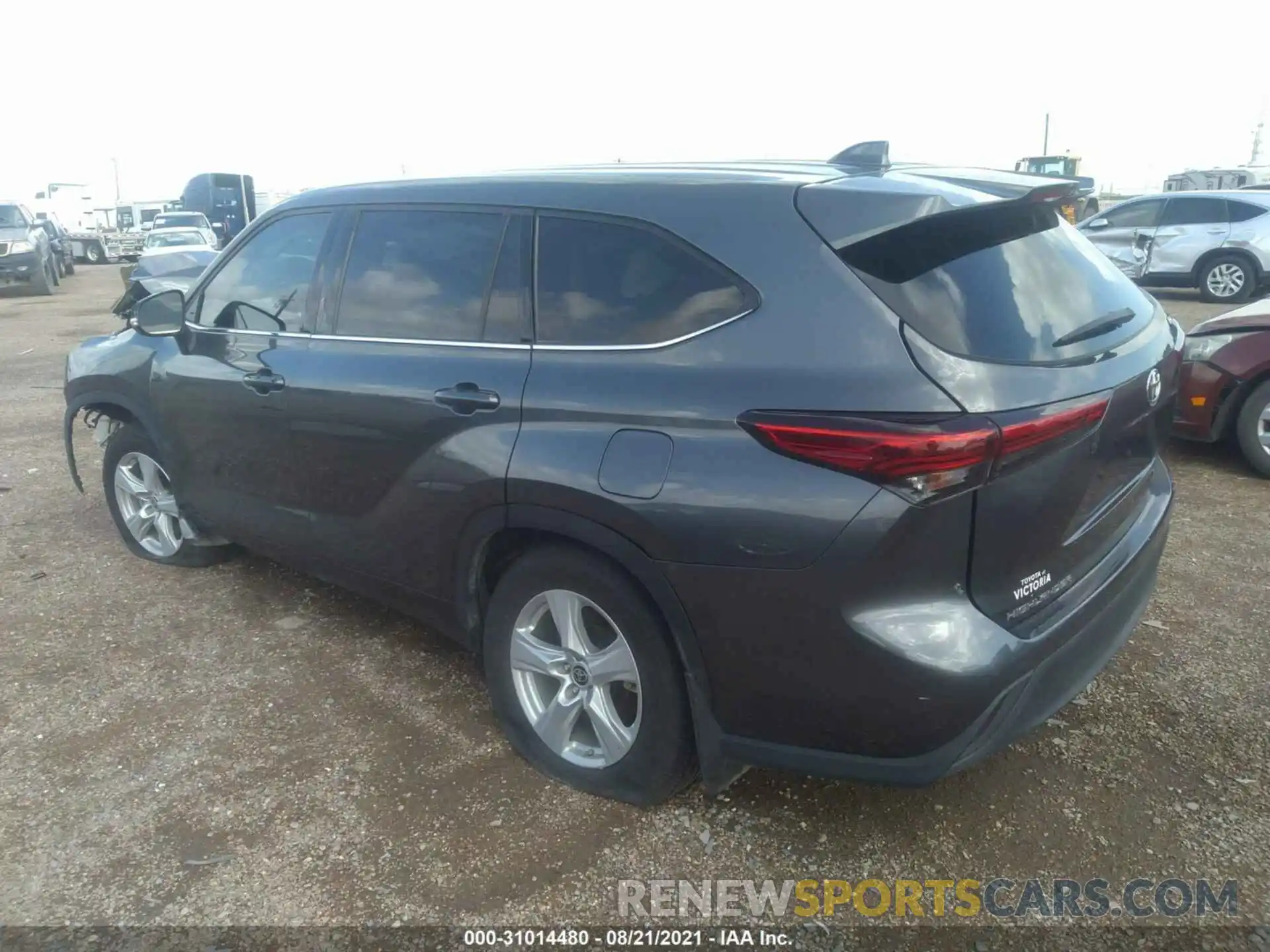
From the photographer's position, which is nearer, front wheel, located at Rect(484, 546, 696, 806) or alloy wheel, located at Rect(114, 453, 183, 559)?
front wheel, located at Rect(484, 546, 696, 806)

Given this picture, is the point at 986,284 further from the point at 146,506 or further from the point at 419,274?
the point at 146,506

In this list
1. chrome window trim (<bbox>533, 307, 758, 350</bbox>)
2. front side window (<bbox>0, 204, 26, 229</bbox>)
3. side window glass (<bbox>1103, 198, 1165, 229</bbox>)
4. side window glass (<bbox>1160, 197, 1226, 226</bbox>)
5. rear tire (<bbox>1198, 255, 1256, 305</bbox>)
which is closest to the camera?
chrome window trim (<bbox>533, 307, 758, 350</bbox>)

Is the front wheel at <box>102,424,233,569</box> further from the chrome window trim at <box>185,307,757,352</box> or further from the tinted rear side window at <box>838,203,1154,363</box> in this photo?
the tinted rear side window at <box>838,203,1154,363</box>

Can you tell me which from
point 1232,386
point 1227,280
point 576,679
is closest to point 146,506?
point 576,679

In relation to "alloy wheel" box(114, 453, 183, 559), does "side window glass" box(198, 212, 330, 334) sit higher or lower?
higher


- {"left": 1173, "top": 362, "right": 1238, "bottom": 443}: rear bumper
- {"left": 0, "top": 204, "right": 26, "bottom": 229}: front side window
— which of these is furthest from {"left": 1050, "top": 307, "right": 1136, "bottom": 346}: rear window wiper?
{"left": 0, "top": 204, "right": 26, "bottom": 229}: front side window

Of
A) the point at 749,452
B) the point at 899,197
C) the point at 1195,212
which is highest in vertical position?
the point at 899,197

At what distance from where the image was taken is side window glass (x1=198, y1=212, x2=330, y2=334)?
3639 millimetres

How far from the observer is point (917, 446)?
2117 mm

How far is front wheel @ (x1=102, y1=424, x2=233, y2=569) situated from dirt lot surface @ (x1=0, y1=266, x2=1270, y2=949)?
0.53m

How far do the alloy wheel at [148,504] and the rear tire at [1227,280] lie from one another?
13.8 m

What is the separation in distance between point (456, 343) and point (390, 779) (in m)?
1.35

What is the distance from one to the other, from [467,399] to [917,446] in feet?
4.46

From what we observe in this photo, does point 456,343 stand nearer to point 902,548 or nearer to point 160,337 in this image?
point 902,548
